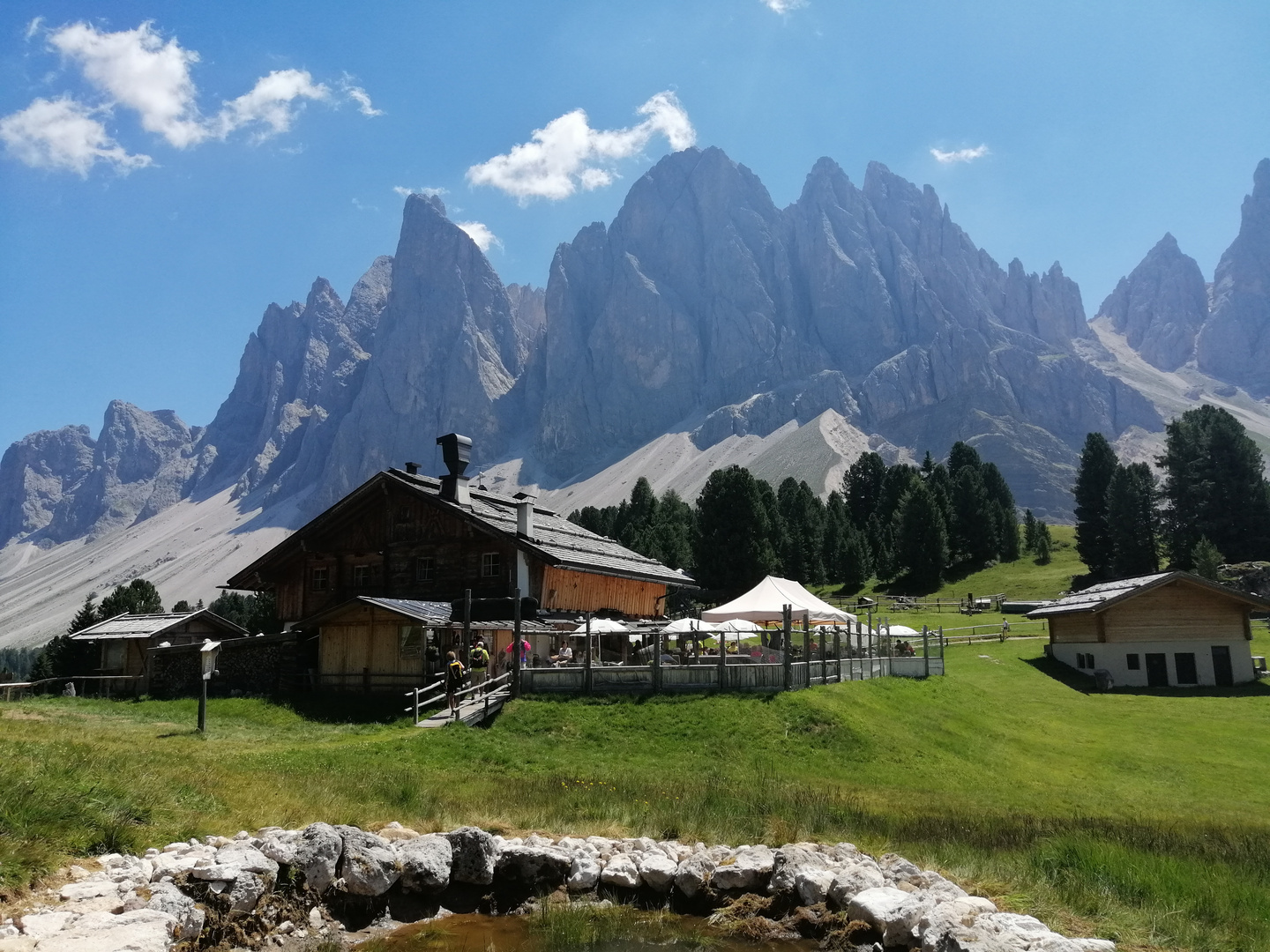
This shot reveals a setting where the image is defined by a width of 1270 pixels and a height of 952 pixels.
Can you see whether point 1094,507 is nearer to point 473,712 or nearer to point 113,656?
point 473,712

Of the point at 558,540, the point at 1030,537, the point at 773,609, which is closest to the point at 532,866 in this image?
the point at 773,609

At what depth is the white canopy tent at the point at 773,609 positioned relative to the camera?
109ft

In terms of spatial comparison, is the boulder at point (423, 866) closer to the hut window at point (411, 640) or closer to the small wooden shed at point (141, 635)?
the hut window at point (411, 640)

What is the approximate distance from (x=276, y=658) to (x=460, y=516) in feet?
29.1

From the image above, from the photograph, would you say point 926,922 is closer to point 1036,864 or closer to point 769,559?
point 1036,864

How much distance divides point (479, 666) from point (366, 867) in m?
18.7

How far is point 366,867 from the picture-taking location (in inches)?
428

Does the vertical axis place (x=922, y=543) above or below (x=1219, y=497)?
below

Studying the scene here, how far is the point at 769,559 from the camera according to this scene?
81562mm

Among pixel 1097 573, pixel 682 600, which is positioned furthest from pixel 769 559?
pixel 1097 573

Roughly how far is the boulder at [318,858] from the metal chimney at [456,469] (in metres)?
26.4

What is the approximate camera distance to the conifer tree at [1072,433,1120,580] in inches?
3570

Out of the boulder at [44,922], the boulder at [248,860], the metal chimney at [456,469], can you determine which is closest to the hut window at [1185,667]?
the metal chimney at [456,469]

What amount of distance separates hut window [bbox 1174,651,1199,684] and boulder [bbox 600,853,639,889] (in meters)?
42.1
